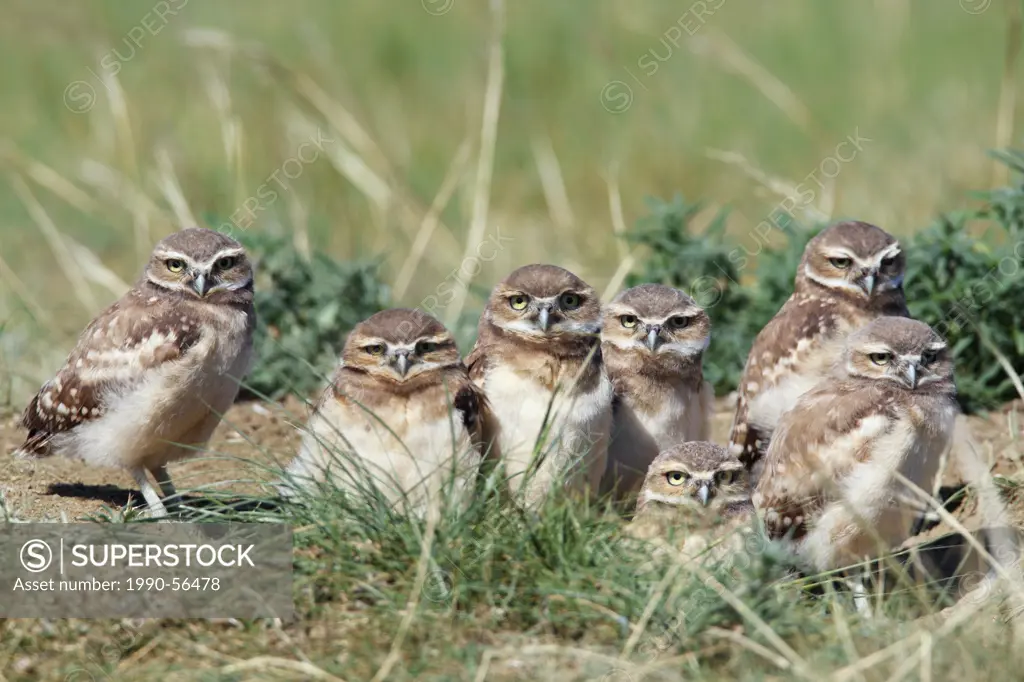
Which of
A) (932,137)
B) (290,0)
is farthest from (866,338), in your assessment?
(290,0)

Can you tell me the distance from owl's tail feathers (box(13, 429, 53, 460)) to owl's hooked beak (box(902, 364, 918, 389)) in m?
4.20

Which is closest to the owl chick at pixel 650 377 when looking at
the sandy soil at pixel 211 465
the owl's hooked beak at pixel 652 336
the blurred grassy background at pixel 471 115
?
the owl's hooked beak at pixel 652 336

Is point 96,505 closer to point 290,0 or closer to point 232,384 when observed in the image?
point 232,384

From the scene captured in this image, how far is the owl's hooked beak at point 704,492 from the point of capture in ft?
20.1

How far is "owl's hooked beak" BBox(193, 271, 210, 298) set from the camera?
707cm

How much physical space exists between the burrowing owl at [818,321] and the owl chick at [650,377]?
0.48 m

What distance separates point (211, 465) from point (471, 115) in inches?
295

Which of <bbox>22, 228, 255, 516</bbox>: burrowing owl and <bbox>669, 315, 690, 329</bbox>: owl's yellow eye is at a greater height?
<bbox>669, 315, 690, 329</bbox>: owl's yellow eye

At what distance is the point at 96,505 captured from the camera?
6.81m

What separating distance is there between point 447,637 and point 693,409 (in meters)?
2.76

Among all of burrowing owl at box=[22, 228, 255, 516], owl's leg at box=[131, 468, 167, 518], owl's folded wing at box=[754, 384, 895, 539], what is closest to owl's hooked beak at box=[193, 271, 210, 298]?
burrowing owl at box=[22, 228, 255, 516]

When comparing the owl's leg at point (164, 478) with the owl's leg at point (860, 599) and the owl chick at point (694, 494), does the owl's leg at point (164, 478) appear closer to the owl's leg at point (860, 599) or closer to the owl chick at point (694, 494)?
the owl chick at point (694, 494)

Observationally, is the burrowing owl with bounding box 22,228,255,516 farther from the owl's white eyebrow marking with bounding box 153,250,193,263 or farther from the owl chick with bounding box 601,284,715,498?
the owl chick with bounding box 601,284,715,498

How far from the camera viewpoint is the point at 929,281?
26.8 feet
